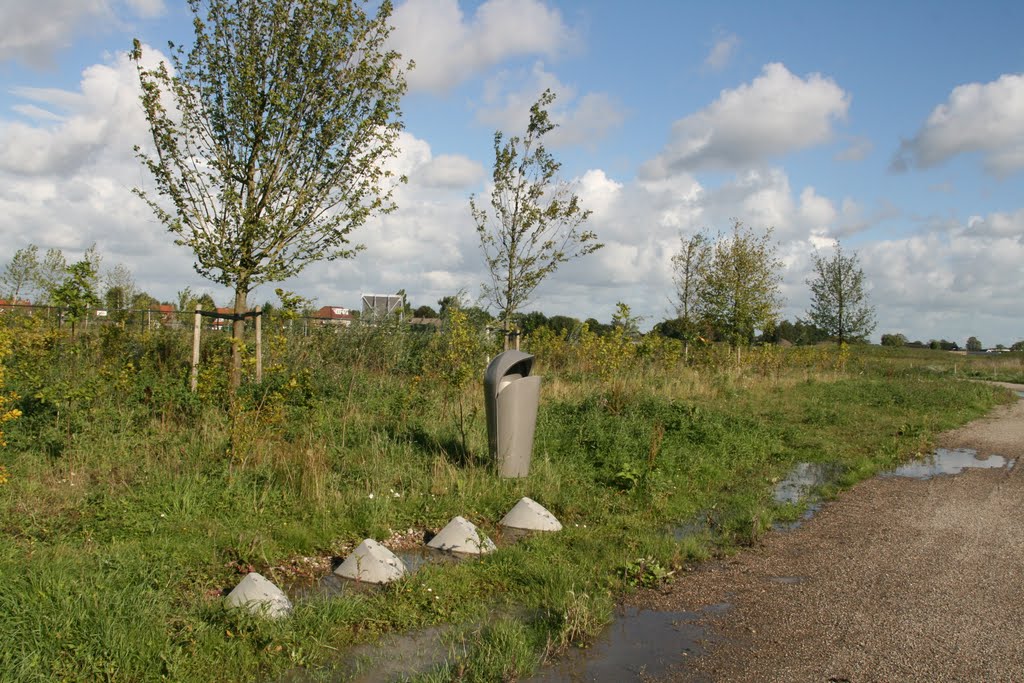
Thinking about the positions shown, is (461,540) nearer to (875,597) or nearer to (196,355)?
(875,597)

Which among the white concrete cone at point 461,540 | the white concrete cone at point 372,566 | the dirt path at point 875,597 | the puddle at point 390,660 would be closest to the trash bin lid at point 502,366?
the white concrete cone at point 461,540

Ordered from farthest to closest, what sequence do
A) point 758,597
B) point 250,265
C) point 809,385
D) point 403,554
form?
1. point 809,385
2. point 250,265
3. point 403,554
4. point 758,597

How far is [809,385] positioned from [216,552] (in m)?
18.8

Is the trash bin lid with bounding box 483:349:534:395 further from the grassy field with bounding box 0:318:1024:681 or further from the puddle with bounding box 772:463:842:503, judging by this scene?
the puddle with bounding box 772:463:842:503

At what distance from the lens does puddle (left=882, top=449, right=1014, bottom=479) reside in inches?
410

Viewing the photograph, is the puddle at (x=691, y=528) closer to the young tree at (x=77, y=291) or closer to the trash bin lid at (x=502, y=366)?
the trash bin lid at (x=502, y=366)

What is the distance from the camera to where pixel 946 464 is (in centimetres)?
1120

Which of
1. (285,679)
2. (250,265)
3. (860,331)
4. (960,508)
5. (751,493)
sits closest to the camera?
(285,679)

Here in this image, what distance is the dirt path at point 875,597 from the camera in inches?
169

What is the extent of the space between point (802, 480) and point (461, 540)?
211 inches

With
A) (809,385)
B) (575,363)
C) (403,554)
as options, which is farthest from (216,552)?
(809,385)

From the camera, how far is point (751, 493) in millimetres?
8789

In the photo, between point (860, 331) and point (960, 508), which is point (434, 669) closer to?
point (960, 508)

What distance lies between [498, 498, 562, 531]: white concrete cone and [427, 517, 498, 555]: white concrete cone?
0.62m
